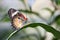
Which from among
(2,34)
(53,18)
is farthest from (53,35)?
(2,34)

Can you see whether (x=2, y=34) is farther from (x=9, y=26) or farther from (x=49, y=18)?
(x=49, y=18)

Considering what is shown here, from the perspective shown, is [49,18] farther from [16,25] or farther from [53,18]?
[16,25]
